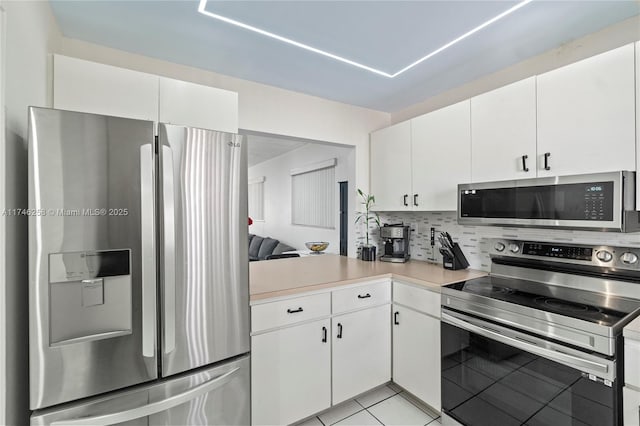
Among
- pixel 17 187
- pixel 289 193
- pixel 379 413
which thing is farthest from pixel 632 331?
pixel 289 193

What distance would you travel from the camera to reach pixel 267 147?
4758 millimetres

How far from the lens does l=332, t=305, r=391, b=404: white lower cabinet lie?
192cm

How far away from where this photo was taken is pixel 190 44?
1804mm

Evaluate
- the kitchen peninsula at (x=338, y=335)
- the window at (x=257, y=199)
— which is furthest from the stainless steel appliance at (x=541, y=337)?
the window at (x=257, y=199)

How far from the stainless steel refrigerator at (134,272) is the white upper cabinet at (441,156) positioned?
1508 mm

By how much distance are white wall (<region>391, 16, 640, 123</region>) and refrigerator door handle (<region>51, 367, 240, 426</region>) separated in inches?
98.8

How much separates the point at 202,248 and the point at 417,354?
1541mm

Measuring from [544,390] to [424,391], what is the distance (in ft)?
2.42

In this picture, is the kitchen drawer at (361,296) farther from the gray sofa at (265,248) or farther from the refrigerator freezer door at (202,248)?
the gray sofa at (265,248)

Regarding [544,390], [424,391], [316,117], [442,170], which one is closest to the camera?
[544,390]

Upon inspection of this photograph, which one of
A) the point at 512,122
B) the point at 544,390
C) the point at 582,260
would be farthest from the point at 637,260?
the point at 512,122

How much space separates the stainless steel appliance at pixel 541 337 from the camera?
123 cm

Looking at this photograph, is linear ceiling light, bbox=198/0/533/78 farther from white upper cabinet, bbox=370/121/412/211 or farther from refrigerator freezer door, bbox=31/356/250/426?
refrigerator freezer door, bbox=31/356/250/426

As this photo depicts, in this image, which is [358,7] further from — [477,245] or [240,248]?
[477,245]
